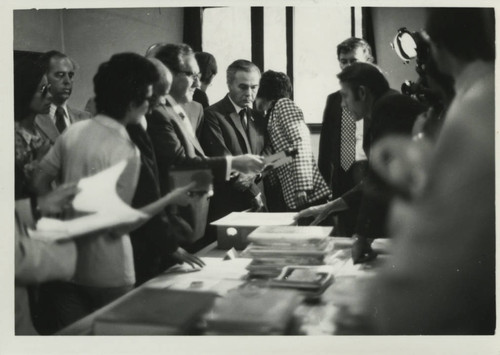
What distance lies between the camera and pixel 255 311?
1976mm

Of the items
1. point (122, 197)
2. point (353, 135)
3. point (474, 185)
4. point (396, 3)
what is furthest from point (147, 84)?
point (474, 185)

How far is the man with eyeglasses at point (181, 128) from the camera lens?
7.23 ft

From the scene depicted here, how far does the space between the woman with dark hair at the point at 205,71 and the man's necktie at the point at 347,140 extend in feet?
1.65

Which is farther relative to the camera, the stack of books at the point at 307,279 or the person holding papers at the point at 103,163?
the person holding papers at the point at 103,163

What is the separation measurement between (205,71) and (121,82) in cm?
31

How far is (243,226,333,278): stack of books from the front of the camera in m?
2.16

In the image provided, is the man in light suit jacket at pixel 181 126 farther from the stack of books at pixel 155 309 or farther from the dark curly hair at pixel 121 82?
the stack of books at pixel 155 309

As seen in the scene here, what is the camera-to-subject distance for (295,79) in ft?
7.45

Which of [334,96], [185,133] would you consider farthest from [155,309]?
[334,96]

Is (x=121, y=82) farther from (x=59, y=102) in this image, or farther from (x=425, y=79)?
(x=425, y=79)

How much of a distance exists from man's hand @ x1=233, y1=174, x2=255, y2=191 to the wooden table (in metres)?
0.24

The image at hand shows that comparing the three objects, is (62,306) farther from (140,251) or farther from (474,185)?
(474,185)

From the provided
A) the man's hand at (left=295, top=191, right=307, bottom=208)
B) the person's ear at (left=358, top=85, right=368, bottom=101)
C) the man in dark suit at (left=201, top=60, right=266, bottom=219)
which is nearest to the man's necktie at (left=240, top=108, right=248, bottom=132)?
the man in dark suit at (left=201, top=60, right=266, bottom=219)

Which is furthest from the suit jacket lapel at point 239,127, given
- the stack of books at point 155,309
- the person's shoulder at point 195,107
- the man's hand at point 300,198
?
the stack of books at point 155,309
